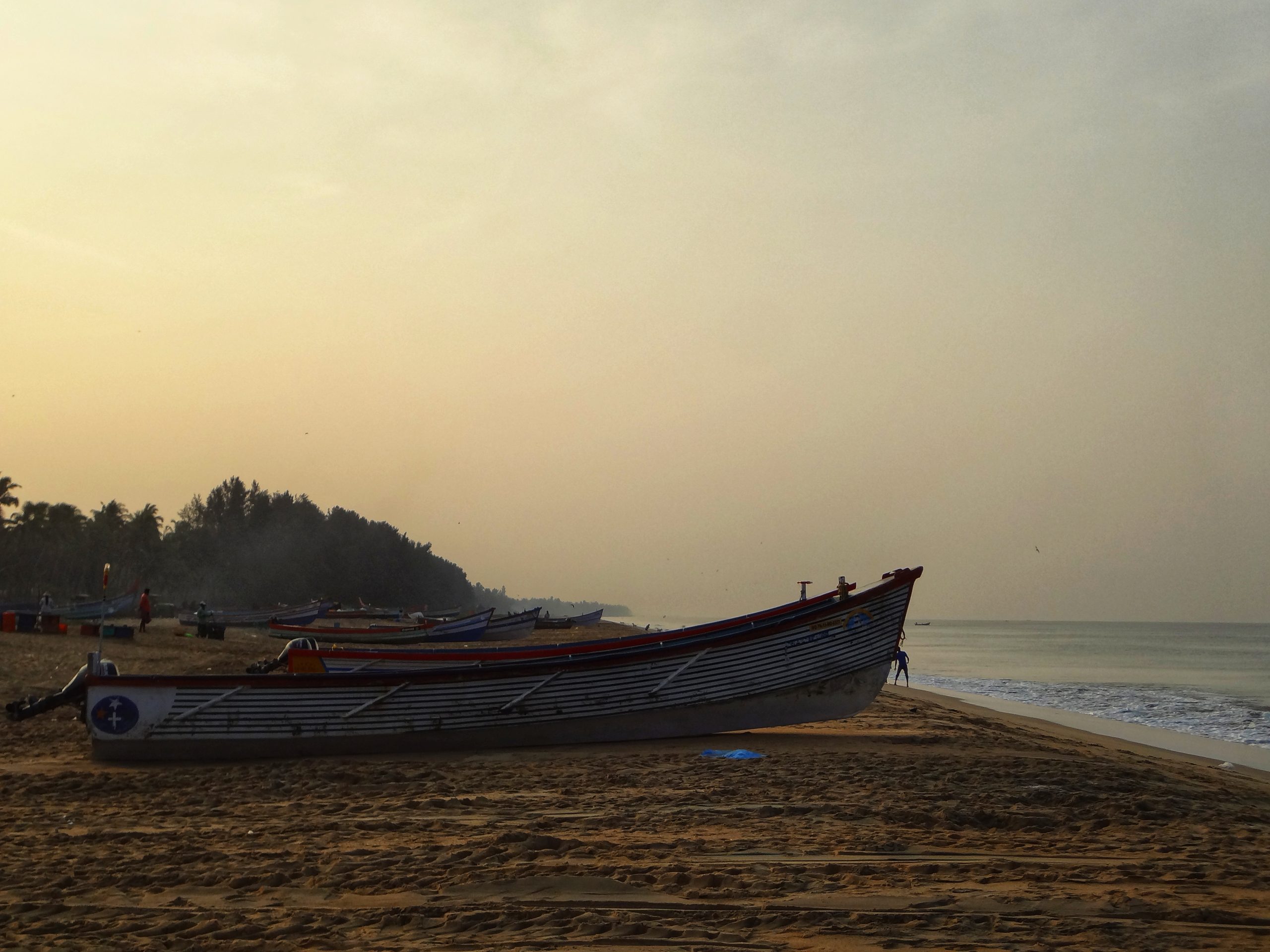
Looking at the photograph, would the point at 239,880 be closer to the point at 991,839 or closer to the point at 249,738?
the point at 991,839

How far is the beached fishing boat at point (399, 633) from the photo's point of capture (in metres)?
39.5

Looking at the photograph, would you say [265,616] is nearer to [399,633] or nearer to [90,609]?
[90,609]

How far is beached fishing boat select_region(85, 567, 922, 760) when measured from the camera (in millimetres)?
12062

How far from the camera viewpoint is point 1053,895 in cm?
601

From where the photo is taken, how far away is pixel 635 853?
6.89m

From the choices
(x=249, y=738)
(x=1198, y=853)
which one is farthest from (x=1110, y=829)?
(x=249, y=738)

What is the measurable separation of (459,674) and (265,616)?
2158 inches

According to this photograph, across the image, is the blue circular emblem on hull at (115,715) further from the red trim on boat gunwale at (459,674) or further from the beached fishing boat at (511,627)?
the beached fishing boat at (511,627)

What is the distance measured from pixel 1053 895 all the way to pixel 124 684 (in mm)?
10708

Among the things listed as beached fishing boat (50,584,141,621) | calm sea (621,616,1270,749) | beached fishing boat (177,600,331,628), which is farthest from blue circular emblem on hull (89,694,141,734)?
beached fishing boat (50,584,141,621)

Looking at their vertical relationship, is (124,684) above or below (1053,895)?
above

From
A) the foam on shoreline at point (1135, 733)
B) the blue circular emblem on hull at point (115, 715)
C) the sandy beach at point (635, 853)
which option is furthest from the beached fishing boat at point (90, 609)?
the sandy beach at point (635, 853)

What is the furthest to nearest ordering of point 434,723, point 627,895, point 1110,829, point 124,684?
point 434,723 < point 124,684 < point 1110,829 < point 627,895

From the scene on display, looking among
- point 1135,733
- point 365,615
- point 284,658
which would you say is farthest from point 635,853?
point 365,615
